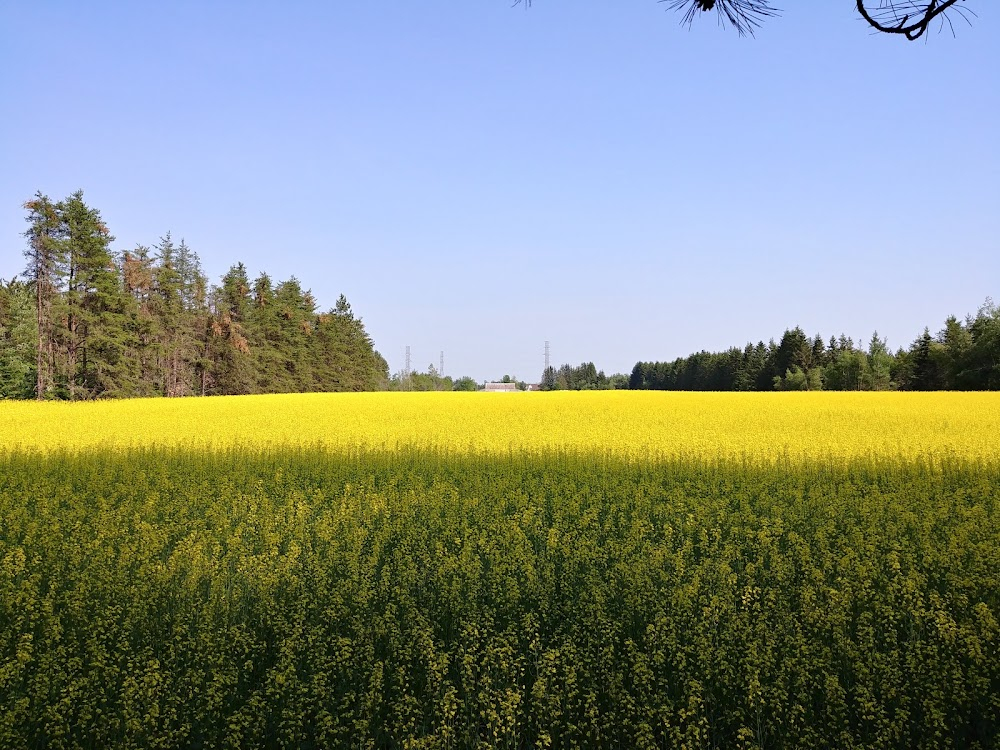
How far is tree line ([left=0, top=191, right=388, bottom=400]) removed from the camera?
4138 cm

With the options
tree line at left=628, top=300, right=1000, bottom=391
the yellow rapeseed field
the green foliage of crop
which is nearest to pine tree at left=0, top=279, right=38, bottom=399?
the yellow rapeseed field

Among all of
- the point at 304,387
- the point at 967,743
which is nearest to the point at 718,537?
the point at 967,743

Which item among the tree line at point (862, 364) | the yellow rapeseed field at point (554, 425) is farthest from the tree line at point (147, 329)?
the tree line at point (862, 364)

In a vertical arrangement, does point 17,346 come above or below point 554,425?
above

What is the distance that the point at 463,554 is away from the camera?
281 inches

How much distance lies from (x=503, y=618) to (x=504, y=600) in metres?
0.19

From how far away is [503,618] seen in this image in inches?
238

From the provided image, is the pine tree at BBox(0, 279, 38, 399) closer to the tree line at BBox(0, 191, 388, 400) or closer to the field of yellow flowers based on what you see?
the tree line at BBox(0, 191, 388, 400)

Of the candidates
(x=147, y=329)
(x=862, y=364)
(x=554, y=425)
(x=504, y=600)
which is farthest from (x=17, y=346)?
(x=862, y=364)

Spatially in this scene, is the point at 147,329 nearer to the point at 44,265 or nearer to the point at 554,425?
the point at 44,265

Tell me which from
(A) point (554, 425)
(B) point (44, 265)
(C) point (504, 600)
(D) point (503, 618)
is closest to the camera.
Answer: (D) point (503, 618)

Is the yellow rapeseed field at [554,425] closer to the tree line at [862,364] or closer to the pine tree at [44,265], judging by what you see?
the pine tree at [44,265]

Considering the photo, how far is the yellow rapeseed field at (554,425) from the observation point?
16.4m

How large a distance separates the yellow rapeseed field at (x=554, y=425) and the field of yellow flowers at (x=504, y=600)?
4.26 ft
